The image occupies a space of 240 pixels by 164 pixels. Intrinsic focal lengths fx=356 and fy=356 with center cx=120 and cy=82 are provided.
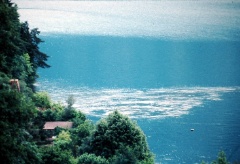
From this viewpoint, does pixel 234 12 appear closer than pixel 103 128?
No

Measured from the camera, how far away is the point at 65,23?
92250 mm

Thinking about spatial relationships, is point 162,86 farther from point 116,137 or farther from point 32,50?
point 116,137

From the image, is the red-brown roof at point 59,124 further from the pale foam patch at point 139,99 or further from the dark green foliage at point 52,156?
the pale foam patch at point 139,99

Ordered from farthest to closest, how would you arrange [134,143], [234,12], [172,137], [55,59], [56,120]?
[234,12] → [55,59] → [172,137] → [56,120] → [134,143]

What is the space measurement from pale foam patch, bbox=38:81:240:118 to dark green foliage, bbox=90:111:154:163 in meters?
24.6

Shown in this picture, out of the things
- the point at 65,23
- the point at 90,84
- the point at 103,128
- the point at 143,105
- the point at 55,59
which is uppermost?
the point at 65,23

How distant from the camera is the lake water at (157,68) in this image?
3975 cm

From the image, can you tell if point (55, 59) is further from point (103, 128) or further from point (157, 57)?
point (103, 128)

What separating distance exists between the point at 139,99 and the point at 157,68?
2407 centimetres

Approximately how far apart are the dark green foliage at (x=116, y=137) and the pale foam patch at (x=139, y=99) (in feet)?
80.6

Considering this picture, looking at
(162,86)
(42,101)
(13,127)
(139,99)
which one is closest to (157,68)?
(162,86)

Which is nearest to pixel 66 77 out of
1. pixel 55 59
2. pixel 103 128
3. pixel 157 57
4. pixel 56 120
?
pixel 55 59

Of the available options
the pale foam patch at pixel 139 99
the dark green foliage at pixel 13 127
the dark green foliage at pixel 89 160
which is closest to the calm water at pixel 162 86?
the pale foam patch at pixel 139 99

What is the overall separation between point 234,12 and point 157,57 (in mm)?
23792
